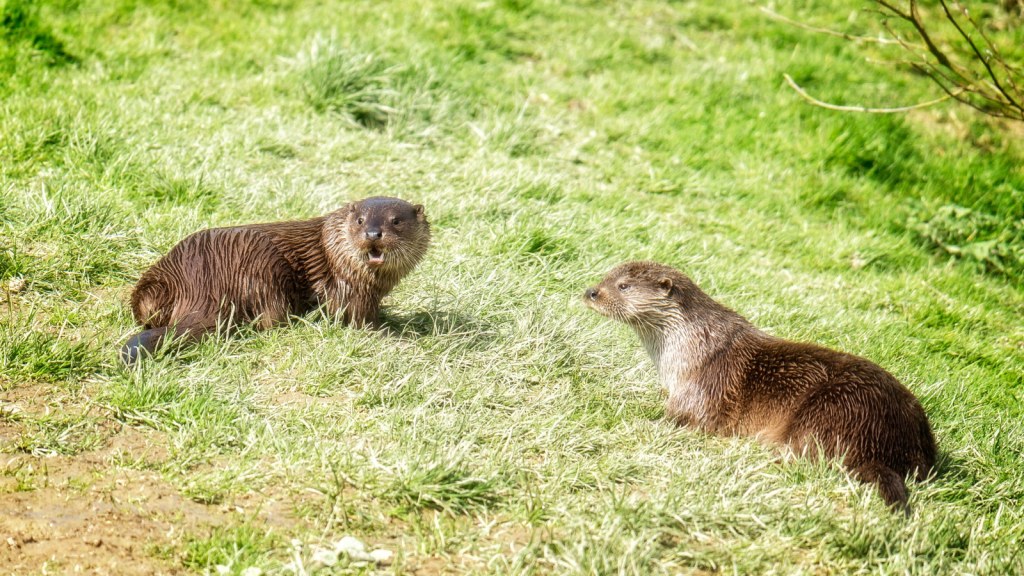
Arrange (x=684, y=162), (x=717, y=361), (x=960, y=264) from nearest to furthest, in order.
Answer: (x=717, y=361) < (x=960, y=264) < (x=684, y=162)

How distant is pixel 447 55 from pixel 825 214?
10.7 feet

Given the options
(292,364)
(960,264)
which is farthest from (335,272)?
(960,264)

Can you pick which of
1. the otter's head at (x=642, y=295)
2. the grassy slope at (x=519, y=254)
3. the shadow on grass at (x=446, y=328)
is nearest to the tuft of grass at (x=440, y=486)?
the grassy slope at (x=519, y=254)

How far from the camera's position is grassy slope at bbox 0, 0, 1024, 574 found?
9.89ft

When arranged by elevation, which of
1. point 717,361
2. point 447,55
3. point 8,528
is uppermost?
point 447,55

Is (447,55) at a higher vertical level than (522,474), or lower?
higher

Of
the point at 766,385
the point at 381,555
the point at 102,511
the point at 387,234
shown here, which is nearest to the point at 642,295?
the point at 766,385

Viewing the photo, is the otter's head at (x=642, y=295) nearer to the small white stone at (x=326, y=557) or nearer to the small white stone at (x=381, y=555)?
the small white stone at (x=381, y=555)

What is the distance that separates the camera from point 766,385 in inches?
147

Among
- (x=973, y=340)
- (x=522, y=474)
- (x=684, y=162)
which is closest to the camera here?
(x=522, y=474)

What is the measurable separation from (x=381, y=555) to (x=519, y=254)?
107 inches

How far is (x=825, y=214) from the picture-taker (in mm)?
6844

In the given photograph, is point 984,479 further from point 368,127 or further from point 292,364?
point 368,127

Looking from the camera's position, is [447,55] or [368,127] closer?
[368,127]
